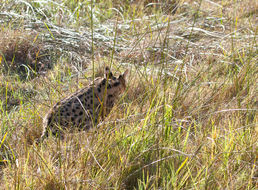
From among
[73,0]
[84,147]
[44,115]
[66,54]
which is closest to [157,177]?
A: [84,147]

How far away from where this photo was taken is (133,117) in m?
3.05

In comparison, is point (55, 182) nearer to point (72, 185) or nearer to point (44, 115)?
point (72, 185)

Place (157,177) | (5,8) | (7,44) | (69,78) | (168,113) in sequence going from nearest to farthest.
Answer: (157,177) < (168,113) < (69,78) < (7,44) < (5,8)

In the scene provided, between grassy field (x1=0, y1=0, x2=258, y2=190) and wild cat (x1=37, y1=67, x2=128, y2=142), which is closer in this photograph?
grassy field (x1=0, y1=0, x2=258, y2=190)

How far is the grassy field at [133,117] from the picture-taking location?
2393mm

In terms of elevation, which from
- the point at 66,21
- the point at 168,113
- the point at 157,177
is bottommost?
the point at 157,177

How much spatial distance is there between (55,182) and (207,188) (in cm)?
101

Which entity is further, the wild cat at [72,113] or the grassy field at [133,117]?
the wild cat at [72,113]

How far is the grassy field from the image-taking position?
2393 millimetres

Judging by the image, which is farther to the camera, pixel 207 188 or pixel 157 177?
pixel 157 177

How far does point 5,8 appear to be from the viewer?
18.4 feet

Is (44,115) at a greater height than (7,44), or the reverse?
(7,44)

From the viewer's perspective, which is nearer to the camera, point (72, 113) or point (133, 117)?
point (133, 117)

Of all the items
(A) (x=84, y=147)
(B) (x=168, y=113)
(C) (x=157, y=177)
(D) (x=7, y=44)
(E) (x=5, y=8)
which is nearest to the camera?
(C) (x=157, y=177)
